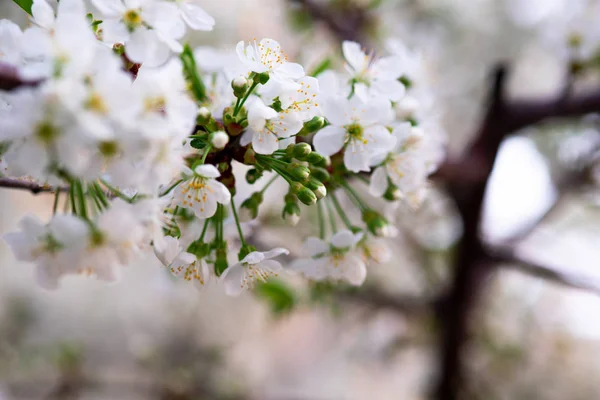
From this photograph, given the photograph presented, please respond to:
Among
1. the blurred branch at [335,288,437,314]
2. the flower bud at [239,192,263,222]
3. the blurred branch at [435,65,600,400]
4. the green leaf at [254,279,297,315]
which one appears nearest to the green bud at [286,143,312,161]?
the flower bud at [239,192,263,222]

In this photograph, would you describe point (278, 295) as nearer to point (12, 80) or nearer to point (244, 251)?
point (244, 251)

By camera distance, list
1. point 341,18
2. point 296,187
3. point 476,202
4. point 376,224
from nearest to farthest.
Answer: point 296,187 → point 376,224 → point 476,202 → point 341,18

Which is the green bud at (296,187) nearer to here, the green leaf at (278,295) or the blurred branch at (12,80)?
the blurred branch at (12,80)

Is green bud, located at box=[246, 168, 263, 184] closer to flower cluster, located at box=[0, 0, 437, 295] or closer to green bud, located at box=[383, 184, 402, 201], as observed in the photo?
flower cluster, located at box=[0, 0, 437, 295]

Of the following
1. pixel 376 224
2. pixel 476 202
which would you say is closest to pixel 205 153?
pixel 376 224

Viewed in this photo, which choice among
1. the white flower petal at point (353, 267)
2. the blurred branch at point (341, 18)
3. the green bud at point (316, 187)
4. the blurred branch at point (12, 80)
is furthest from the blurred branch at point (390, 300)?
the blurred branch at point (12, 80)
